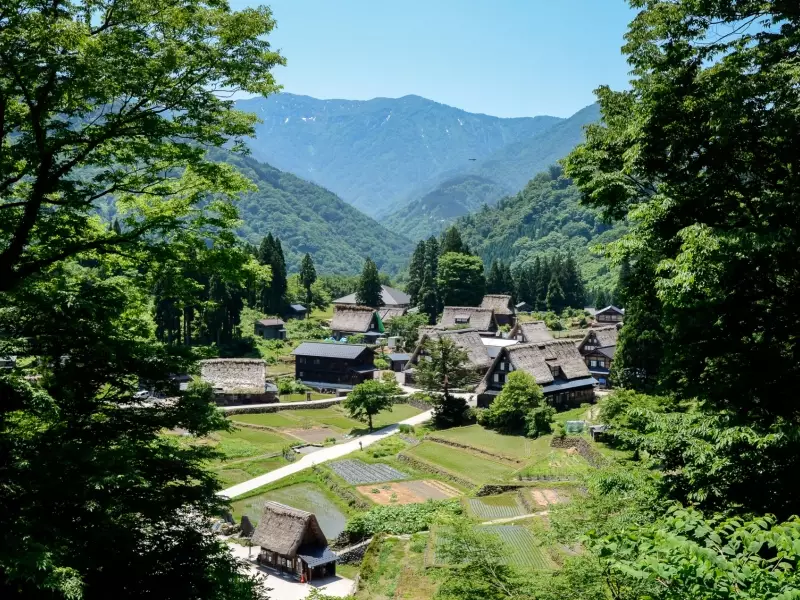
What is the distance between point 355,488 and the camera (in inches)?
1324

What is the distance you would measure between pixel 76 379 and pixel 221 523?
22317 mm

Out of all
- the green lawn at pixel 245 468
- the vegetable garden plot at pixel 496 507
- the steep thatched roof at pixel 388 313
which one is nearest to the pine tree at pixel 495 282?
the steep thatched roof at pixel 388 313

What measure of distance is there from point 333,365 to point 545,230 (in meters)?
128

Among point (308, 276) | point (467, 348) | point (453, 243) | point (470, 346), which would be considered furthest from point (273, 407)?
point (453, 243)

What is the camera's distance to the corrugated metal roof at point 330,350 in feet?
197

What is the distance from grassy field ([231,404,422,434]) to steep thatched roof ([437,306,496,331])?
22.1m

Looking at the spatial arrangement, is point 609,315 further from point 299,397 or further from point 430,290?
point 299,397

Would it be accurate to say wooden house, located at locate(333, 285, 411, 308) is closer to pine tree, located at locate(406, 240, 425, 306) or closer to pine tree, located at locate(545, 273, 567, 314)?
pine tree, located at locate(406, 240, 425, 306)

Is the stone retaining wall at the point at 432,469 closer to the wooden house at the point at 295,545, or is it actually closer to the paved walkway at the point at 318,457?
the paved walkway at the point at 318,457

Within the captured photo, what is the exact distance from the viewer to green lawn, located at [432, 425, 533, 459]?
38.6 meters

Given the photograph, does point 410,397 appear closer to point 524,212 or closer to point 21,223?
point 21,223

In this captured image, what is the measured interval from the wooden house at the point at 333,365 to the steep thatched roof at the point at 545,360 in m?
14.6

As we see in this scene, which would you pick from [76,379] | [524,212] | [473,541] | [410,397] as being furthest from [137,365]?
[524,212]

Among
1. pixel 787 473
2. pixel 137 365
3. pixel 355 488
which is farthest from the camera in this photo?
pixel 355 488
